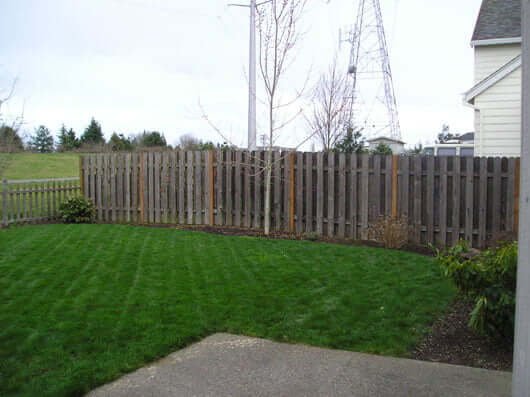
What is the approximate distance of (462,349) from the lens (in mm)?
4703

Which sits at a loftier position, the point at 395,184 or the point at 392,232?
the point at 395,184

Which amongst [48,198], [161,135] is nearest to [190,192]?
[48,198]

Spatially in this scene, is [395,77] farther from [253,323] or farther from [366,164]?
[253,323]

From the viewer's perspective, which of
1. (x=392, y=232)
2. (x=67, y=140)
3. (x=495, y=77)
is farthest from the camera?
(x=67, y=140)

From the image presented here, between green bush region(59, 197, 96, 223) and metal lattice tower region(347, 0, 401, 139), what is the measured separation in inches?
361

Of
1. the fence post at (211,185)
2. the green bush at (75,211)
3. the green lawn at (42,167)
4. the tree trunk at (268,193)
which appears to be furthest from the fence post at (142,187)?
the green lawn at (42,167)

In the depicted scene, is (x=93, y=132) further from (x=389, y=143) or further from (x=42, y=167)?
(x=389, y=143)

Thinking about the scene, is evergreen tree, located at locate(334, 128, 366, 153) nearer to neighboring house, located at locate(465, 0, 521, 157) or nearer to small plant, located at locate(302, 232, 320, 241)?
neighboring house, located at locate(465, 0, 521, 157)

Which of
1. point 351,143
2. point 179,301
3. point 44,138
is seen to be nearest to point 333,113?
point 351,143

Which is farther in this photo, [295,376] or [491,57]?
[491,57]

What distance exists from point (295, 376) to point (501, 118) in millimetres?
10189

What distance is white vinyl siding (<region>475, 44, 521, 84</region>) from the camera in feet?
45.8

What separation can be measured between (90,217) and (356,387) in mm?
11374

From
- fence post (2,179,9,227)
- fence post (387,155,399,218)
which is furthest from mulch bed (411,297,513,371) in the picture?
fence post (2,179,9,227)
